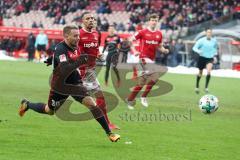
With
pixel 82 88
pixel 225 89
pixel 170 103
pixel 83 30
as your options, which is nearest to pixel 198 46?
pixel 225 89

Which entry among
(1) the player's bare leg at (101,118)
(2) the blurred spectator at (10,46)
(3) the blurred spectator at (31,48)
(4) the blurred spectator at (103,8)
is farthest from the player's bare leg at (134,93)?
(4) the blurred spectator at (103,8)

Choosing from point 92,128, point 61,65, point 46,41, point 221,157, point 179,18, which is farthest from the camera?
point 179,18

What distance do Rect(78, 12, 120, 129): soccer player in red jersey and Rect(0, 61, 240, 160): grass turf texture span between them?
2.08 feet

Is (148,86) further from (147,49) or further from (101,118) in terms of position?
(101,118)

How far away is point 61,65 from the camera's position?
37.9 feet

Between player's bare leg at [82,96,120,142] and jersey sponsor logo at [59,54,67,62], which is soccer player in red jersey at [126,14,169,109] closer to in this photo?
player's bare leg at [82,96,120,142]

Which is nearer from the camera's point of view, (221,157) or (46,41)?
(221,157)

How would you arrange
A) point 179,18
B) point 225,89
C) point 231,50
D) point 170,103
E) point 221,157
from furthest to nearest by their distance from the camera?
point 179,18 < point 231,50 < point 225,89 < point 170,103 < point 221,157

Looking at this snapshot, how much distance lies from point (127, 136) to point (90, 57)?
2429 millimetres

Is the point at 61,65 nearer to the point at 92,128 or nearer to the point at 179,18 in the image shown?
the point at 92,128

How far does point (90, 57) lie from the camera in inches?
567

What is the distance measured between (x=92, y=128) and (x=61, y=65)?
250cm

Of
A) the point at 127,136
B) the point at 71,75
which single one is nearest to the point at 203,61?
the point at 127,136

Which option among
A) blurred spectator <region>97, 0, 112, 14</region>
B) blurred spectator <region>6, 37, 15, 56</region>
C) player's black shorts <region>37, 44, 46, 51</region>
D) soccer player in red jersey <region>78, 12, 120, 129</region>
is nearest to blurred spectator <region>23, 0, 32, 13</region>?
blurred spectator <region>97, 0, 112, 14</region>
